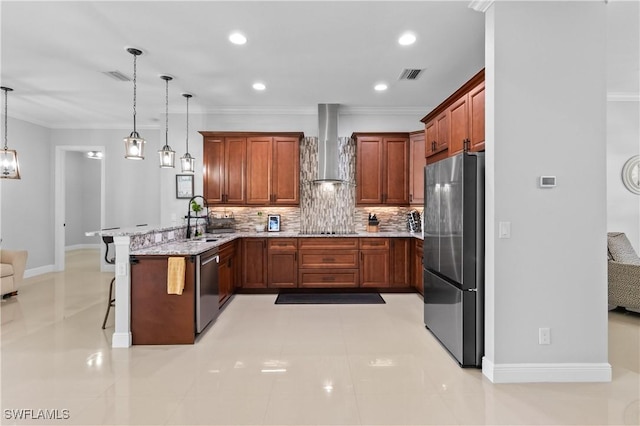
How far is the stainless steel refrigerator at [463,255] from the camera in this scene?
281cm

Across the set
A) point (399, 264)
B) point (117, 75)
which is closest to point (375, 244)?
point (399, 264)

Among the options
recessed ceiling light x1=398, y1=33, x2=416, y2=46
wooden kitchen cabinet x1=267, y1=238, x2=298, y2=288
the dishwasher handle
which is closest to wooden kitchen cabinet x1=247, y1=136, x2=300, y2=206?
wooden kitchen cabinet x1=267, y1=238, x2=298, y2=288

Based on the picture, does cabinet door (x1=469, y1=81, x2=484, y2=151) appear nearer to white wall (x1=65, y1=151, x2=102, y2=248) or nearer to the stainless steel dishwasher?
the stainless steel dishwasher

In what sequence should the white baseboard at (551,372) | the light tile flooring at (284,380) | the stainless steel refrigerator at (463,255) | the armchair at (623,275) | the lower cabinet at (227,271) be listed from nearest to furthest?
the light tile flooring at (284,380), the white baseboard at (551,372), the stainless steel refrigerator at (463,255), the armchair at (623,275), the lower cabinet at (227,271)

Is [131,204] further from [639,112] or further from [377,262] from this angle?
[639,112]

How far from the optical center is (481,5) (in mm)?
2721

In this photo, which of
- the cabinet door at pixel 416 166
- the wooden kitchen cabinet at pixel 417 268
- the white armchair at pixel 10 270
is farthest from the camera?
the cabinet door at pixel 416 166

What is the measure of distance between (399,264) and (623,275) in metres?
2.72

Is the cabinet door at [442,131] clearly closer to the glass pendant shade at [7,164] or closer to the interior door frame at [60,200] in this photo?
the glass pendant shade at [7,164]

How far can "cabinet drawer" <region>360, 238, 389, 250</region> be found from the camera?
5.30 meters

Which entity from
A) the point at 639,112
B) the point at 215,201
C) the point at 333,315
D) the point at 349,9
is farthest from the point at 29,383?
the point at 639,112

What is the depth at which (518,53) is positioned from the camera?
263 cm

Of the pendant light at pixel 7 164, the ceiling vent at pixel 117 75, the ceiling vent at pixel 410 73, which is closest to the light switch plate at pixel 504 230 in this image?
the ceiling vent at pixel 410 73

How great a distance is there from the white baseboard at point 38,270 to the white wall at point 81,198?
3.41 meters
